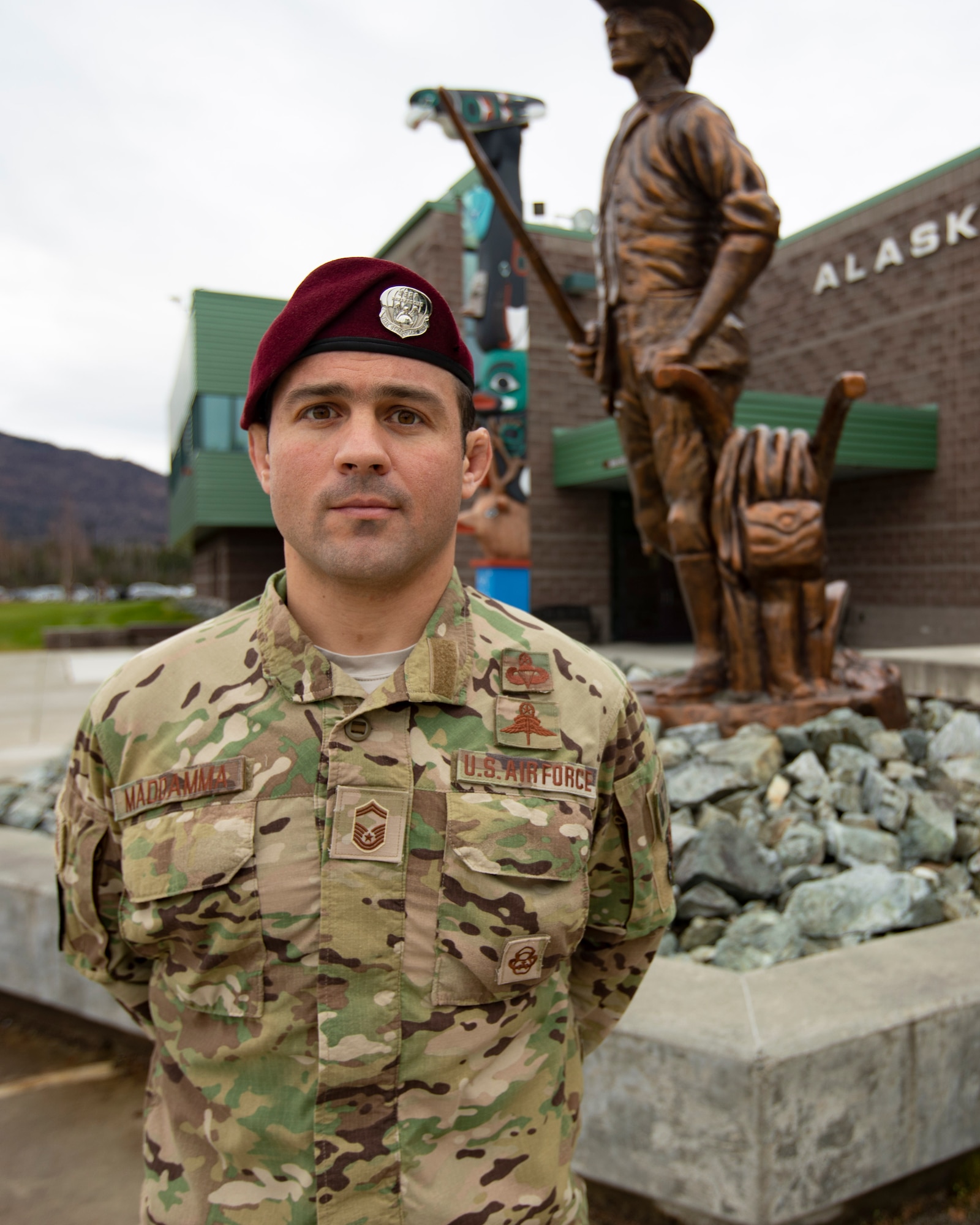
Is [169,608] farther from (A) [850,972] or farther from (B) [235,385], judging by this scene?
(A) [850,972]

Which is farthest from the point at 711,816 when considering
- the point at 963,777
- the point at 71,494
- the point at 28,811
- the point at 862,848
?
the point at 71,494

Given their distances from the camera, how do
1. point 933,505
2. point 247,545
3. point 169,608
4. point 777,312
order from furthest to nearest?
point 169,608 → point 247,545 → point 777,312 → point 933,505

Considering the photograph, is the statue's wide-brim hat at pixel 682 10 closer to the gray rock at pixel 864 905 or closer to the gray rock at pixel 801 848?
the gray rock at pixel 801 848

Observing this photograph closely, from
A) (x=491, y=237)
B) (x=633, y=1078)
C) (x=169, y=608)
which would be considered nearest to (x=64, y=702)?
(x=491, y=237)

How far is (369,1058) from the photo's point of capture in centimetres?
108

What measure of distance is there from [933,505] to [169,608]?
2217 centimetres

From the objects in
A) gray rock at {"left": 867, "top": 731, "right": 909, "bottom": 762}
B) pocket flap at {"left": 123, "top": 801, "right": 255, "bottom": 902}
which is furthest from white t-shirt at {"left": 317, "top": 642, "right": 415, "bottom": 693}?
gray rock at {"left": 867, "top": 731, "right": 909, "bottom": 762}

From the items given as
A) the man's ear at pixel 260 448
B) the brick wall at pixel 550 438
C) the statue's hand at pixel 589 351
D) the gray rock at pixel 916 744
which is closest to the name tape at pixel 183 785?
the man's ear at pixel 260 448

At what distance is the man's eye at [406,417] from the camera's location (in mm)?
1123

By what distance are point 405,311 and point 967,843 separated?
9.86ft

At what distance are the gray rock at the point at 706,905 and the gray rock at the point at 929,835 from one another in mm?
769

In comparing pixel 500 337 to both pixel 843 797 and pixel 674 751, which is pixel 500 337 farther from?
pixel 843 797

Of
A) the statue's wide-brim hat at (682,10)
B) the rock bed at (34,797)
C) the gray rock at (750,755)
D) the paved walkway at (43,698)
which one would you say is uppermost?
the statue's wide-brim hat at (682,10)

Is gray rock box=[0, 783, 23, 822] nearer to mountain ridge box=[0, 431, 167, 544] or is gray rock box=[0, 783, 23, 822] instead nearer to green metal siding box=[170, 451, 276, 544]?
green metal siding box=[170, 451, 276, 544]
